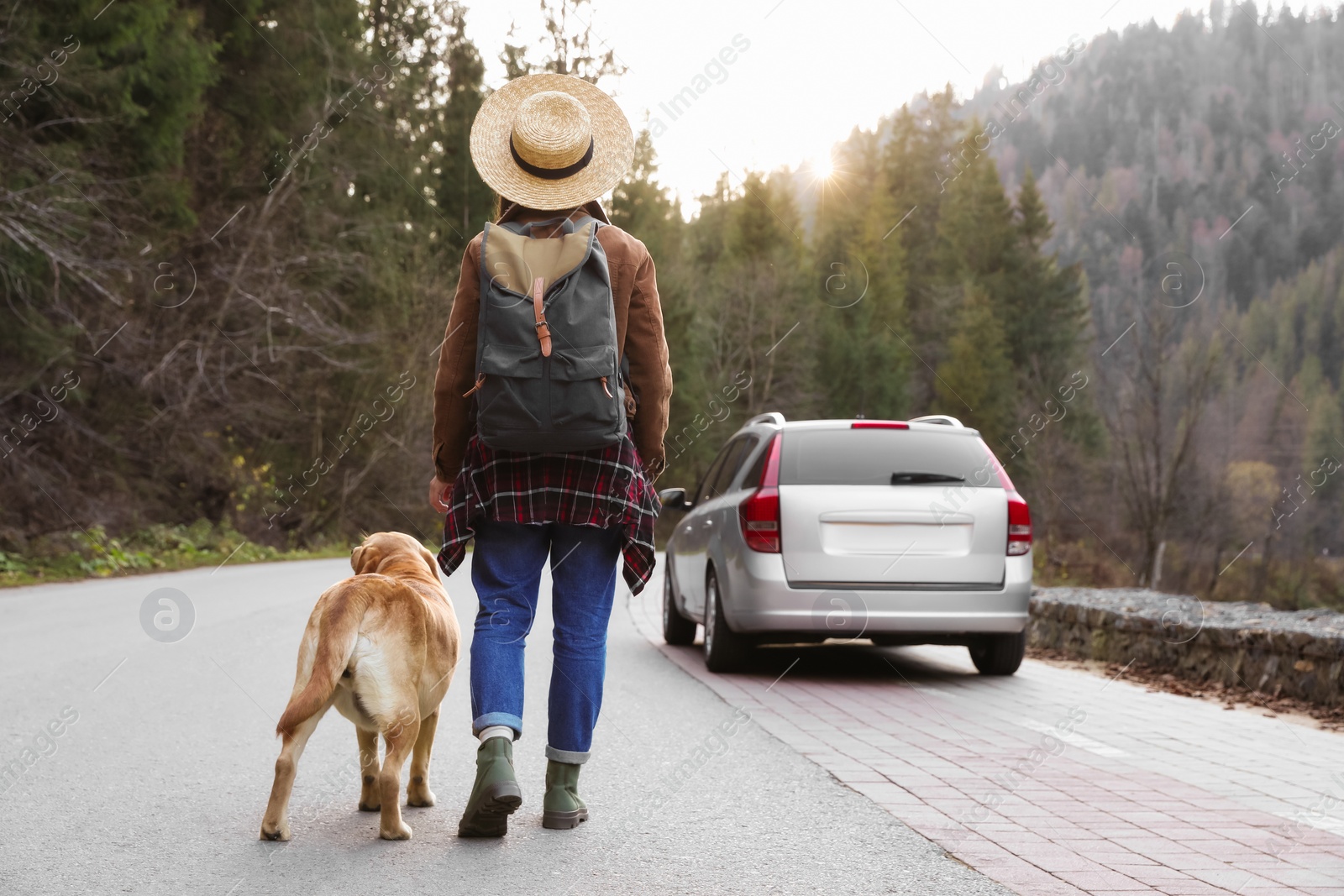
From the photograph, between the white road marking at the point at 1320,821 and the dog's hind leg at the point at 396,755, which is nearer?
the dog's hind leg at the point at 396,755

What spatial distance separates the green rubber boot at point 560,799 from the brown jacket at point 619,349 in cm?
97

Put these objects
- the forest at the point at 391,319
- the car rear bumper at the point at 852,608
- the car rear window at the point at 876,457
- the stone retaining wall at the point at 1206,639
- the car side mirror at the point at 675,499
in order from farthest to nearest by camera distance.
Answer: the forest at the point at 391,319 < the car side mirror at the point at 675,499 < the car rear window at the point at 876,457 < the car rear bumper at the point at 852,608 < the stone retaining wall at the point at 1206,639

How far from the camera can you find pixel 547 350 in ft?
12.0

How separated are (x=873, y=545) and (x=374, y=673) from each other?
15.6ft

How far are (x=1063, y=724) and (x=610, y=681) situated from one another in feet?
8.96

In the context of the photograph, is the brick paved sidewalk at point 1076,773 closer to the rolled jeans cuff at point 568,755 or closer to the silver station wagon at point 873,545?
the silver station wagon at point 873,545

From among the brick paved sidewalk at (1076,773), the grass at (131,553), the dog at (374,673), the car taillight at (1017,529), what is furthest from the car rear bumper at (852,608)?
the grass at (131,553)

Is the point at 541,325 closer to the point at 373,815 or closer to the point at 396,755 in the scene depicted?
the point at 396,755

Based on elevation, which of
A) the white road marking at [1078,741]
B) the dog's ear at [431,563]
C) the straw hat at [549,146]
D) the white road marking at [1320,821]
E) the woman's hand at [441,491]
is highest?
the straw hat at [549,146]

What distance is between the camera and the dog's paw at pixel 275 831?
12.0 ft

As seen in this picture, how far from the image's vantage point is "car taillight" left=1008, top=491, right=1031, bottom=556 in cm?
798

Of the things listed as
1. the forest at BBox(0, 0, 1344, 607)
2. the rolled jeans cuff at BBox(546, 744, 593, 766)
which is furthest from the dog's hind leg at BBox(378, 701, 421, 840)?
the forest at BBox(0, 0, 1344, 607)

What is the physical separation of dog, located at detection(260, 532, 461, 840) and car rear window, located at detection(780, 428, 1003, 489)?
450cm

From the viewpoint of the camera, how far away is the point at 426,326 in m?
35.0
